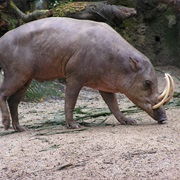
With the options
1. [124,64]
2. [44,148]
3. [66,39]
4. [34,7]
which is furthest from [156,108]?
[34,7]

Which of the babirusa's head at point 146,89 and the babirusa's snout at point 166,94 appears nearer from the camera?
the babirusa's snout at point 166,94

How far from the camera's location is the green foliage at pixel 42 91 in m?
9.38

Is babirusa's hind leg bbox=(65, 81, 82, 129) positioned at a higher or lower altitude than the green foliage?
higher

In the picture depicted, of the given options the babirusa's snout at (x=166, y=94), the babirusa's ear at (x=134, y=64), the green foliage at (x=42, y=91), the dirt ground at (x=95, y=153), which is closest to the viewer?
the dirt ground at (x=95, y=153)

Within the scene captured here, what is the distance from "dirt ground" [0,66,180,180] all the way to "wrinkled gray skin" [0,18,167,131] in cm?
45

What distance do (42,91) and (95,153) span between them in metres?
5.15

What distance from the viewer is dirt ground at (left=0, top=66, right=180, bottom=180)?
4.20 meters

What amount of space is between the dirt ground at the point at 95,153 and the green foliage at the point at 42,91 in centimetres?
297

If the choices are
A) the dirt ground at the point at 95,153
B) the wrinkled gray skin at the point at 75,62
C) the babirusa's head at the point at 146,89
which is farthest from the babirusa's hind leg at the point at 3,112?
the babirusa's head at the point at 146,89

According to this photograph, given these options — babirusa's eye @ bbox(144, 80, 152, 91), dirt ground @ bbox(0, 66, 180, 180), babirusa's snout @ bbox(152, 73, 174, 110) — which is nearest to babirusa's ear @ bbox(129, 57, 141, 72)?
babirusa's eye @ bbox(144, 80, 152, 91)

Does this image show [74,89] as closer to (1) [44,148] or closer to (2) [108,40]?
(2) [108,40]

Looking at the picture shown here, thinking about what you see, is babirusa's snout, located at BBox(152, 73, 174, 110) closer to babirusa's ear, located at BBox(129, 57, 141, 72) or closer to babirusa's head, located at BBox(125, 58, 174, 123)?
babirusa's head, located at BBox(125, 58, 174, 123)

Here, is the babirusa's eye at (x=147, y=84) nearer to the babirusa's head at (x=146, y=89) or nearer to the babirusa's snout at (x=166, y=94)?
the babirusa's head at (x=146, y=89)

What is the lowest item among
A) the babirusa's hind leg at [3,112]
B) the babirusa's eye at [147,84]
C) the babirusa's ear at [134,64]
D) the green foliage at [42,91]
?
the green foliage at [42,91]
